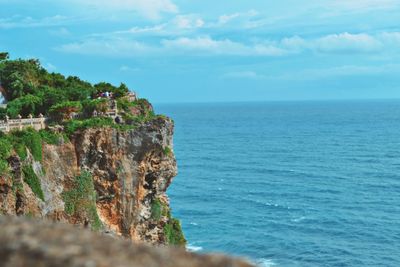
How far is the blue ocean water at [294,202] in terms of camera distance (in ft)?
198

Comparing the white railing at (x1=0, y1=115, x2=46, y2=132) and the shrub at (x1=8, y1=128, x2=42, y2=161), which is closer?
the shrub at (x1=8, y1=128, x2=42, y2=161)

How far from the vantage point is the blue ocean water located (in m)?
60.3

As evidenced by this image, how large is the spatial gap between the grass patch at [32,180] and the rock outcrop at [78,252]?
23956 mm

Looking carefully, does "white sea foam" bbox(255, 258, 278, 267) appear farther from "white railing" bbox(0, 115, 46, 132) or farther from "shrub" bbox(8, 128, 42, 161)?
"shrub" bbox(8, 128, 42, 161)

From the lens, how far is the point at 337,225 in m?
67.5

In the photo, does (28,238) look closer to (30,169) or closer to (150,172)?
Result: (30,169)

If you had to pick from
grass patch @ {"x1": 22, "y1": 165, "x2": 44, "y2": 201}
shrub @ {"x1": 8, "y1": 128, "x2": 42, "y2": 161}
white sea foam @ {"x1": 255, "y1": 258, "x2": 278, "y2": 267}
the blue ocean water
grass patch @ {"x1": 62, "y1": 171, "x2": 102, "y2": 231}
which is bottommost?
white sea foam @ {"x1": 255, "y1": 258, "x2": 278, "y2": 267}

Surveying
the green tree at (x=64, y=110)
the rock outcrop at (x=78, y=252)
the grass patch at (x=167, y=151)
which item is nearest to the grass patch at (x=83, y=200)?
the green tree at (x=64, y=110)

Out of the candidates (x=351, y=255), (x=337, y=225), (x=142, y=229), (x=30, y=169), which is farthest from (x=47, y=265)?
(x=337, y=225)

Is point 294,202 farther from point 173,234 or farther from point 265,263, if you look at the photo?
point 173,234

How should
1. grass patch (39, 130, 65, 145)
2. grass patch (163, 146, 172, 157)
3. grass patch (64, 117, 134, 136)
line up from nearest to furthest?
grass patch (39, 130, 65, 145), grass patch (64, 117, 134, 136), grass patch (163, 146, 172, 157)

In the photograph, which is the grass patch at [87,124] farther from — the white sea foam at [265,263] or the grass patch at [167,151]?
the white sea foam at [265,263]

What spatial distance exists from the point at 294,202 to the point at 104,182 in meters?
45.5

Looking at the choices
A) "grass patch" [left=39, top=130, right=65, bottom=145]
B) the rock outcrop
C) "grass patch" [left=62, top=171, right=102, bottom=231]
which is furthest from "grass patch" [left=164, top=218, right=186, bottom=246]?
the rock outcrop
